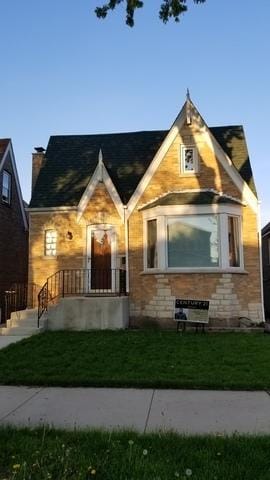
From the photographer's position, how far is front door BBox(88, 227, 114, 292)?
16.8 metres

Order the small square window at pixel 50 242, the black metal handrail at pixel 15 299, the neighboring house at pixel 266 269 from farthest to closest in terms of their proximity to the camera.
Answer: the neighboring house at pixel 266 269
the black metal handrail at pixel 15 299
the small square window at pixel 50 242

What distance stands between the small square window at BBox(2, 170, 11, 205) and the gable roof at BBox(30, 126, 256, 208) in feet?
9.13

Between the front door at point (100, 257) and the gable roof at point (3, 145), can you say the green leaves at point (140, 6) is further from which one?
the gable roof at point (3, 145)

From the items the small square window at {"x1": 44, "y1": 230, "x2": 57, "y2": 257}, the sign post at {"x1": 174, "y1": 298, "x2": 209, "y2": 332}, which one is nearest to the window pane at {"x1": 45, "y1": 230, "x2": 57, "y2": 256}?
the small square window at {"x1": 44, "y1": 230, "x2": 57, "y2": 257}

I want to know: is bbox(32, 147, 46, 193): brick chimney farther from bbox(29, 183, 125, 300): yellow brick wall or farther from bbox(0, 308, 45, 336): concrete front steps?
bbox(0, 308, 45, 336): concrete front steps

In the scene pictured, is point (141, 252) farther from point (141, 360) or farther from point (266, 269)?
point (266, 269)

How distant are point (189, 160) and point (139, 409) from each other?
37.8 feet

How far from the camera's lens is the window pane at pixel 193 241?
1484 cm

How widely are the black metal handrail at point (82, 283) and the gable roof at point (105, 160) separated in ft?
8.87

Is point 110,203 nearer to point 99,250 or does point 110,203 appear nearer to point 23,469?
point 99,250

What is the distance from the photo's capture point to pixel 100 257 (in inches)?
670

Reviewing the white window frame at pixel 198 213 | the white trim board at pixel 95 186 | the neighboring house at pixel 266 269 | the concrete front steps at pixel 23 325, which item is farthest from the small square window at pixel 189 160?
the neighboring house at pixel 266 269

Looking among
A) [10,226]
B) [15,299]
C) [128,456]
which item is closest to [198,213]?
[15,299]

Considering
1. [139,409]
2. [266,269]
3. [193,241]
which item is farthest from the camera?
[266,269]
